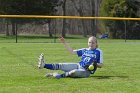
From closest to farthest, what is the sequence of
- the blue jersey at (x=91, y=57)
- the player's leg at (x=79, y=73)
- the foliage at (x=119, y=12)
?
the player's leg at (x=79, y=73), the blue jersey at (x=91, y=57), the foliage at (x=119, y=12)

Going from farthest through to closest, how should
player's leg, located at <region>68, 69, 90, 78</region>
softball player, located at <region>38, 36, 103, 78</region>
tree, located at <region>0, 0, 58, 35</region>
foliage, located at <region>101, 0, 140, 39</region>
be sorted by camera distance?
tree, located at <region>0, 0, 58, 35</region>
foliage, located at <region>101, 0, 140, 39</region>
softball player, located at <region>38, 36, 103, 78</region>
player's leg, located at <region>68, 69, 90, 78</region>

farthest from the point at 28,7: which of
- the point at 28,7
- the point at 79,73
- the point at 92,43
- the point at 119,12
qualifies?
the point at 79,73

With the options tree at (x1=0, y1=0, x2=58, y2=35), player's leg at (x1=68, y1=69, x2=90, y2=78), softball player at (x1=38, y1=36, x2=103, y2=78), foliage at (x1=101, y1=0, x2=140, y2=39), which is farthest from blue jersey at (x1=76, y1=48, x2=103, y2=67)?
tree at (x1=0, y1=0, x2=58, y2=35)

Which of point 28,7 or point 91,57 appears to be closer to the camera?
point 91,57

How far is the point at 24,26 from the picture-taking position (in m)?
34.0

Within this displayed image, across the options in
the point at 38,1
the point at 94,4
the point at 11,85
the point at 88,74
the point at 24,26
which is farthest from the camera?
the point at 94,4

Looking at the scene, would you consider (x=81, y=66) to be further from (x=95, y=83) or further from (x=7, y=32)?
(x=7, y=32)

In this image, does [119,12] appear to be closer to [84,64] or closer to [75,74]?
[84,64]

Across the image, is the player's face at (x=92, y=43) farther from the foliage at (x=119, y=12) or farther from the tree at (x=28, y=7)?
the tree at (x=28, y=7)

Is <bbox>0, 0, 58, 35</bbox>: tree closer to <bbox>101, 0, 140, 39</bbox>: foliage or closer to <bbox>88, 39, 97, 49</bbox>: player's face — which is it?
<bbox>101, 0, 140, 39</bbox>: foliage

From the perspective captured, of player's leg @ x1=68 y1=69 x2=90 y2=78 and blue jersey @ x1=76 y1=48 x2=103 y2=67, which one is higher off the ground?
blue jersey @ x1=76 y1=48 x2=103 y2=67

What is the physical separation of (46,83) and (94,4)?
37.5 meters

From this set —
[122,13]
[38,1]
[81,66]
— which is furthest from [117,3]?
[81,66]

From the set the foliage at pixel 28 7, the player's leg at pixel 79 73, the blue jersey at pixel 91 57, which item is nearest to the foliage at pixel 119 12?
the foliage at pixel 28 7
